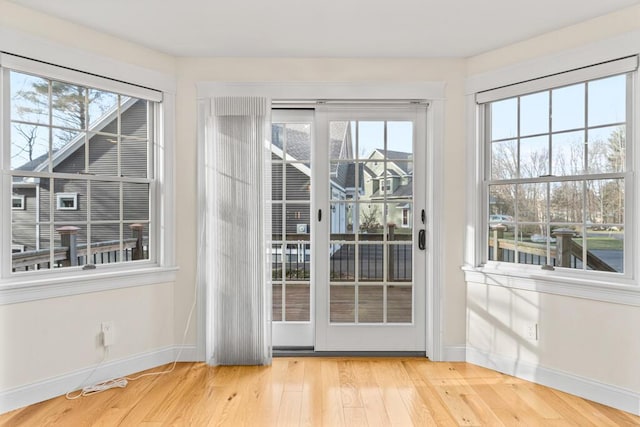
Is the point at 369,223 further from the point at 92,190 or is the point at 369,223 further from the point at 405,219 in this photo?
the point at 92,190

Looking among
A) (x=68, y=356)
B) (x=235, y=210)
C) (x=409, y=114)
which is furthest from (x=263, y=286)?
(x=409, y=114)

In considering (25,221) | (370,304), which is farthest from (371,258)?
(25,221)

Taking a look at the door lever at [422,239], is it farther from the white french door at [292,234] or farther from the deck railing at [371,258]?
the white french door at [292,234]

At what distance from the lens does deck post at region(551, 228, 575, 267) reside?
3049mm

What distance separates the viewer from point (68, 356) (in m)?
2.91

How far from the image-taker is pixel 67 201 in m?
3.01

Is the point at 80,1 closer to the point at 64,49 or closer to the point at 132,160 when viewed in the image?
the point at 64,49

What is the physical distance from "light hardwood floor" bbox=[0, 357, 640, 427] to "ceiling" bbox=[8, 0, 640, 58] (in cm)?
254

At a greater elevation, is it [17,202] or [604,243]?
[17,202]

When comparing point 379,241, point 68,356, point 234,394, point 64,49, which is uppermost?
point 64,49

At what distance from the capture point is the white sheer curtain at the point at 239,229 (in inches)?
135

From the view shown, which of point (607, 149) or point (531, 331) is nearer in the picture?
point (607, 149)

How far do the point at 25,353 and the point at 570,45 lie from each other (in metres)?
4.23

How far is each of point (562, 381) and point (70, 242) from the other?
366 centimetres
